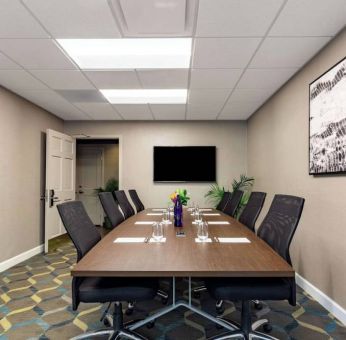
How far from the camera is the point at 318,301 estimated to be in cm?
293

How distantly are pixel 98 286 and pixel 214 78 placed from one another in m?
2.83

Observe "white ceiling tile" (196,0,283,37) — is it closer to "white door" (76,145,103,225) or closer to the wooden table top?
the wooden table top

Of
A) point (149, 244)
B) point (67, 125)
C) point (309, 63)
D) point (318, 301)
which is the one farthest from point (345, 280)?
point (67, 125)

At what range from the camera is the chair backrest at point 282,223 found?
198 centimetres

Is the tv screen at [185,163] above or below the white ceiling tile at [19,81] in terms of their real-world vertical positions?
below

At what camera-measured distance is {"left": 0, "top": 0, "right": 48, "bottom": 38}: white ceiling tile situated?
2168 millimetres

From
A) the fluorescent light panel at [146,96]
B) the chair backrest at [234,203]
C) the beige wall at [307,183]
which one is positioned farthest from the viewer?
the fluorescent light panel at [146,96]

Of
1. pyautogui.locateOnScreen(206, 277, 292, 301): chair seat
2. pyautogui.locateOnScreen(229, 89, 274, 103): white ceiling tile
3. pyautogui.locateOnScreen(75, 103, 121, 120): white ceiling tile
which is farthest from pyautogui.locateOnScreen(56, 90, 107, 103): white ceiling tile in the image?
pyautogui.locateOnScreen(206, 277, 292, 301): chair seat

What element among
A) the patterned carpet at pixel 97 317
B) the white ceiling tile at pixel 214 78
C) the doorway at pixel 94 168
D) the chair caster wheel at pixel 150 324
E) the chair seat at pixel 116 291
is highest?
the white ceiling tile at pixel 214 78

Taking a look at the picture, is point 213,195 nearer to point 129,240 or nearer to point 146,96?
point 146,96

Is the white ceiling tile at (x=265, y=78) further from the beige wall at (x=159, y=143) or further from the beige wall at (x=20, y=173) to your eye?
the beige wall at (x=20, y=173)

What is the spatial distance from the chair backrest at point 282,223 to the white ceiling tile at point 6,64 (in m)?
Result: 3.10

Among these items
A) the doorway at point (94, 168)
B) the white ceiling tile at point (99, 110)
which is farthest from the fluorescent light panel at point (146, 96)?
the doorway at point (94, 168)

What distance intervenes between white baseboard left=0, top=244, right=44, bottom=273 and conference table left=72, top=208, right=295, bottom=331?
241 centimetres
